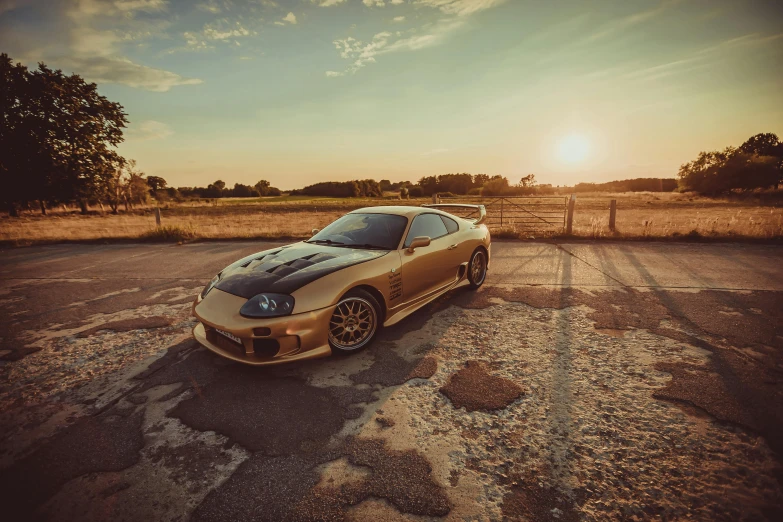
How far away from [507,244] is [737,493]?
25.7ft

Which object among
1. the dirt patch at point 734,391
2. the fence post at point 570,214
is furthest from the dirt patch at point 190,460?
the fence post at point 570,214

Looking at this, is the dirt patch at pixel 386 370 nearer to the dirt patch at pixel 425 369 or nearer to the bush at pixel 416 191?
the dirt patch at pixel 425 369

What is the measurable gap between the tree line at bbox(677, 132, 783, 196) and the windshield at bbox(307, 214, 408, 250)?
62.3 m

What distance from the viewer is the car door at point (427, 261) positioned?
3.73 m

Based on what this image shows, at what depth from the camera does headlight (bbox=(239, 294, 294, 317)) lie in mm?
2742

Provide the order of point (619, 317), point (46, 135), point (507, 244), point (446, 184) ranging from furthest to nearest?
point (446, 184) < point (46, 135) < point (507, 244) < point (619, 317)

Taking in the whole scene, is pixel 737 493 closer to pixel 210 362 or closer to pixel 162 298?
pixel 210 362

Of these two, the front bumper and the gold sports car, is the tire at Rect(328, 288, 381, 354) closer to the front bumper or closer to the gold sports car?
the gold sports car

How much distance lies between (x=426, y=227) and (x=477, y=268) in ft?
4.64

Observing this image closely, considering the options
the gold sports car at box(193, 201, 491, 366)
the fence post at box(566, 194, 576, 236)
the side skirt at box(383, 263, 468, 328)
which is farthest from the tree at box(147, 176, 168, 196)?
the side skirt at box(383, 263, 468, 328)

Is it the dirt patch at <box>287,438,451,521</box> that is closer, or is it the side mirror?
the dirt patch at <box>287,438,451,521</box>

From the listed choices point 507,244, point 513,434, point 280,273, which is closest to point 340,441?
point 513,434

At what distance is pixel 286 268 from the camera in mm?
3205

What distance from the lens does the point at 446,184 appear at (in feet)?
280
